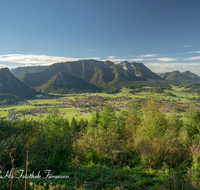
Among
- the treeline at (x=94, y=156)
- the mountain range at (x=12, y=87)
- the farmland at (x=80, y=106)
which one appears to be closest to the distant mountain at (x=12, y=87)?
the mountain range at (x=12, y=87)

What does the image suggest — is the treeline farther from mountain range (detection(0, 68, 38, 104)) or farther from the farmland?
mountain range (detection(0, 68, 38, 104))

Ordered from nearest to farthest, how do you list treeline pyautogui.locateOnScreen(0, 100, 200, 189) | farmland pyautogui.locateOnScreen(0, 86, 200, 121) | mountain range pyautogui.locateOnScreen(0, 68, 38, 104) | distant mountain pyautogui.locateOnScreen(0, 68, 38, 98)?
treeline pyautogui.locateOnScreen(0, 100, 200, 189)
farmland pyautogui.locateOnScreen(0, 86, 200, 121)
mountain range pyautogui.locateOnScreen(0, 68, 38, 104)
distant mountain pyautogui.locateOnScreen(0, 68, 38, 98)

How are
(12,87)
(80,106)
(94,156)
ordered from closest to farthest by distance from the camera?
1. (94,156)
2. (80,106)
3. (12,87)

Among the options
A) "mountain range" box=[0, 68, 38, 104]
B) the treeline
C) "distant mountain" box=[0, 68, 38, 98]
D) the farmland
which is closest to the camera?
the treeline

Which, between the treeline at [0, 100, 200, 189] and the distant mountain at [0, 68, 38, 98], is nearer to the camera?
the treeline at [0, 100, 200, 189]

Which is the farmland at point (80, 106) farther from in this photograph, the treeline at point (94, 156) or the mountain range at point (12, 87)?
the mountain range at point (12, 87)

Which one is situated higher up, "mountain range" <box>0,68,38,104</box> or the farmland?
"mountain range" <box>0,68,38,104</box>

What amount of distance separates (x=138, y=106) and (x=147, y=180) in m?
18.1

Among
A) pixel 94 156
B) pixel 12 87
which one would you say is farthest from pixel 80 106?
pixel 12 87

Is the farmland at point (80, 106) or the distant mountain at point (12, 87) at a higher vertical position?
the distant mountain at point (12, 87)

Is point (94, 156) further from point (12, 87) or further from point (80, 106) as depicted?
point (12, 87)

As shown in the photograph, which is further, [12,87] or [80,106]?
[12,87]

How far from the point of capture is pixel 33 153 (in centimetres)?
557

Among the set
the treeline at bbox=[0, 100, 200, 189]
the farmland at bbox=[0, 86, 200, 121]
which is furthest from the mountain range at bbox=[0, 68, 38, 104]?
the treeline at bbox=[0, 100, 200, 189]
